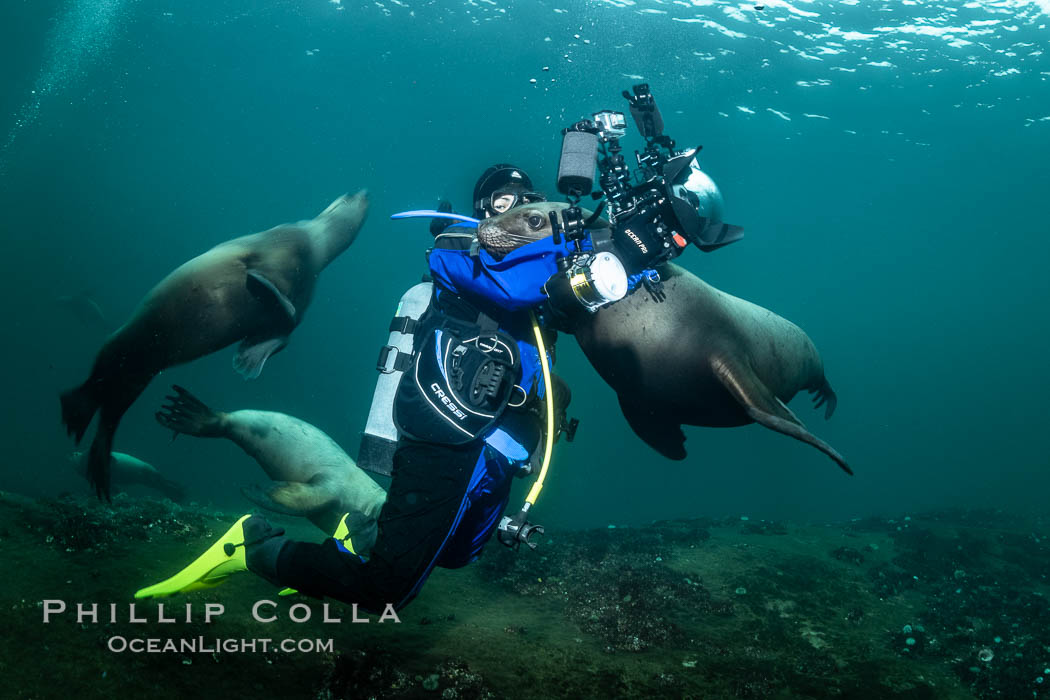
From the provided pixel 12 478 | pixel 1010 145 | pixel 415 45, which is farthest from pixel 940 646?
pixel 1010 145

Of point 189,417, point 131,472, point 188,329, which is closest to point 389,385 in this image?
point 188,329

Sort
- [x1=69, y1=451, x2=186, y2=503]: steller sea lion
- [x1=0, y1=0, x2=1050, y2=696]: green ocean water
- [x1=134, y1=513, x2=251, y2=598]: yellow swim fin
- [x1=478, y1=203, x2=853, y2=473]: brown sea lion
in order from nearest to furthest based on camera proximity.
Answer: [x1=478, y1=203, x2=853, y2=473]: brown sea lion, [x1=134, y1=513, x2=251, y2=598]: yellow swim fin, [x1=69, y1=451, x2=186, y2=503]: steller sea lion, [x1=0, y1=0, x2=1050, y2=696]: green ocean water

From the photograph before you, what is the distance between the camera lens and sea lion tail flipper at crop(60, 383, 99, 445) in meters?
4.63

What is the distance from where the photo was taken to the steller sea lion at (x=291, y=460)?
18.9 ft

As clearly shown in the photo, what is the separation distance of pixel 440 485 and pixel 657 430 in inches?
74.3

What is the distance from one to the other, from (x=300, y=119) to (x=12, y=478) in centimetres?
4227

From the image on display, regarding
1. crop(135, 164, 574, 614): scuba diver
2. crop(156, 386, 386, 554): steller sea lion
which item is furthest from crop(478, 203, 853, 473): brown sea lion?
crop(156, 386, 386, 554): steller sea lion

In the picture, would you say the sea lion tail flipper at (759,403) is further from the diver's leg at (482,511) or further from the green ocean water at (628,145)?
the green ocean water at (628,145)

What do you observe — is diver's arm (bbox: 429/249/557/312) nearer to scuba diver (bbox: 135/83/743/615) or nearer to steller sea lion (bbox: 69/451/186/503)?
scuba diver (bbox: 135/83/743/615)

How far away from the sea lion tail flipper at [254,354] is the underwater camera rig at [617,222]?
11.0ft

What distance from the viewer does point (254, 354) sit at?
15.9ft

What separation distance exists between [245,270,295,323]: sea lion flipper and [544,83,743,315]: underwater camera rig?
3.01 meters

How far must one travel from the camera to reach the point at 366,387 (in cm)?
5791

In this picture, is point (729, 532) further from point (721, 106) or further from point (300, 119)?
point (300, 119)
